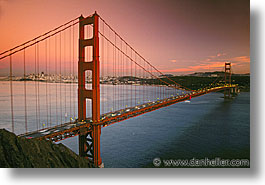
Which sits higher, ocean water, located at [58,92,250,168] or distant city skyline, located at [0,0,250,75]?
distant city skyline, located at [0,0,250,75]

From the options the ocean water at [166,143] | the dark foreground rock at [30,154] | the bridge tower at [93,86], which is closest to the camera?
the dark foreground rock at [30,154]

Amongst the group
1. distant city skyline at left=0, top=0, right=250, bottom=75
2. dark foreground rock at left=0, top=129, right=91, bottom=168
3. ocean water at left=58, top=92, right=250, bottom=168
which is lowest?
ocean water at left=58, top=92, right=250, bottom=168

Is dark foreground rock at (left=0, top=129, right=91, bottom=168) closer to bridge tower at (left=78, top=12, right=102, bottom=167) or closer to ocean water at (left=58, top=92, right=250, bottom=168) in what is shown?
bridge tower at (left=78, top=12, right=102, bottom=167)

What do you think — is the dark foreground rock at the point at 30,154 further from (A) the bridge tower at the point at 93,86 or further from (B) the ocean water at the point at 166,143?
(B) the ocean water at the point at 166,143

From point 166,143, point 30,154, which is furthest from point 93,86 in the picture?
point 166,143

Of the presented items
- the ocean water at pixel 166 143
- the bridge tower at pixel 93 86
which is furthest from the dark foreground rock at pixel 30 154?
the ocean water at pixel 166 143

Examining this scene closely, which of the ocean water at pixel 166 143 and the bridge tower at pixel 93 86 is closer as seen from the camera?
the bridge tower at pixel 93 86

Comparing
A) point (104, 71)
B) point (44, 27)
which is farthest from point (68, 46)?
point (104, 71)

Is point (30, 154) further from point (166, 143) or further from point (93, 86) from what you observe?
point (166, 143)

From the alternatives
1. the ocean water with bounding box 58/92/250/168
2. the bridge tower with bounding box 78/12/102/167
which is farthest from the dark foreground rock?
the ocean water with bounding box 58/92/250/168
